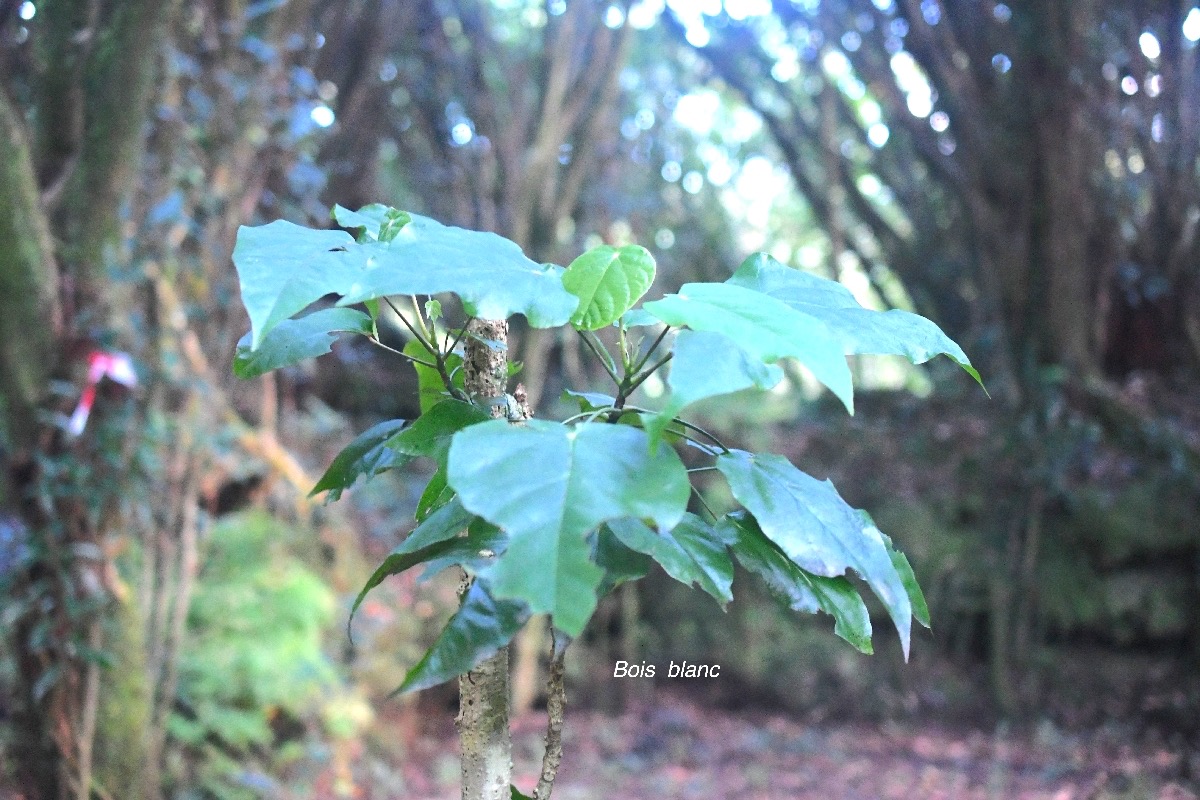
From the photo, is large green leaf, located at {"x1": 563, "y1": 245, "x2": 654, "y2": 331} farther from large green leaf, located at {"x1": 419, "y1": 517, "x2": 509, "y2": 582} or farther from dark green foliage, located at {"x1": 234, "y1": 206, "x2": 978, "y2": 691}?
large green leaf, located at {"x1": 419, "y1": 517, "x2": 509, "y2": 582}

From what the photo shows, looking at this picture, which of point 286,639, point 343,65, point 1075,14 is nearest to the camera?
point 286,639

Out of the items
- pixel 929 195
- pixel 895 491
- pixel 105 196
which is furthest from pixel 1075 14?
pixel 105 196

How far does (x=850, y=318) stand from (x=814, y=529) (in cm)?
15

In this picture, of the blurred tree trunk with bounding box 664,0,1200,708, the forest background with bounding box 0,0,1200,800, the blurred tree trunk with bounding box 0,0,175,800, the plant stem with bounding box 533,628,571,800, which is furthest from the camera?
the blurred tree trunk with bounding box 664,0,1200,708

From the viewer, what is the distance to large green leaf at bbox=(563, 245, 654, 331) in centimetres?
57

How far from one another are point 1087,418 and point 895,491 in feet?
3.06

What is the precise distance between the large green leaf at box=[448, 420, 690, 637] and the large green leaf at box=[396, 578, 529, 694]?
0.35 ft

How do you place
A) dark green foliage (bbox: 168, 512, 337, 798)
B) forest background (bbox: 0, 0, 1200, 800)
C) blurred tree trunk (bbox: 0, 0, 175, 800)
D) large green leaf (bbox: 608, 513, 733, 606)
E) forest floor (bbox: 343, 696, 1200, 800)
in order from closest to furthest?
large green leaf (bbox: 608, 513, 733, 606), blurred tree trunk (bbox: 0, 0, 175, 800), forest background (bbox: 0, 0, 1200, 800), dark green foliage (bbox: 168, 512, 337, 798), forest floor (bbox: 343, 696, 1200, 800)

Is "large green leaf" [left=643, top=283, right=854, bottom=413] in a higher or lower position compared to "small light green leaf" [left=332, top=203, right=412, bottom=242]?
lower

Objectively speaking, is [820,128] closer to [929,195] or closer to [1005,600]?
[929,195]

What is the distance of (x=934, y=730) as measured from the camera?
11.9 feet

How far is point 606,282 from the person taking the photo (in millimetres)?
575

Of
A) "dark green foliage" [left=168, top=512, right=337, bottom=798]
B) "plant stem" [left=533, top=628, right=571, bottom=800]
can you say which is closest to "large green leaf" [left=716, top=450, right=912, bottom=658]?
"plant stem" [left=533, top=628, right=571, bottom=800]

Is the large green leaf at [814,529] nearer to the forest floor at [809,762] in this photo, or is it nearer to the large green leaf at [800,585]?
the large green leaf at [800,585]
